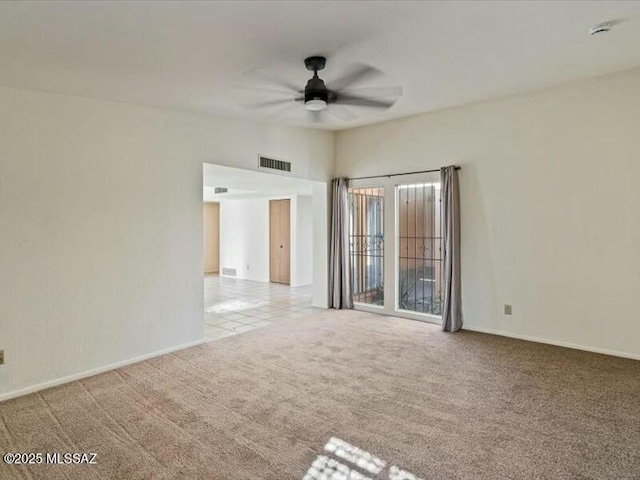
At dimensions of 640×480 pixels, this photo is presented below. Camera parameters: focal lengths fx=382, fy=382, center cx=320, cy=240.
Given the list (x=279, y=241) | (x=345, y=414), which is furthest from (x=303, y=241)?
(x=345, y=414)

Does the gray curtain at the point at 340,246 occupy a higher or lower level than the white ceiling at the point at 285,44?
lower

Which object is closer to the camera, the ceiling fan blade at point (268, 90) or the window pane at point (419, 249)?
the ceiling fan blade at point (268, 90)

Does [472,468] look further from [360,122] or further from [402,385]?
[360,122]

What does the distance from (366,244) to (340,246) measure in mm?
421

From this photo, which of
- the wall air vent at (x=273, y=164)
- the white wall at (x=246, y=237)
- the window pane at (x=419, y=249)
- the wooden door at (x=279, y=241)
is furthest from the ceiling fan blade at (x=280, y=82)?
the white wall at (x=246, y=237)

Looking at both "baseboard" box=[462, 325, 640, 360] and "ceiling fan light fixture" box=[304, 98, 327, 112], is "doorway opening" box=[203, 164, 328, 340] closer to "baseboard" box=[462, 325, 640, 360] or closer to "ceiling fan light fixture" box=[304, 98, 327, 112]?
"ceiling fan light fixture" box=[304, 98, 327, 112]

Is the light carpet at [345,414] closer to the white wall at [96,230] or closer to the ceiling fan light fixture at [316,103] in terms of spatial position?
the white wall at [96,230]

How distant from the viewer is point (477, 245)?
4.83 m

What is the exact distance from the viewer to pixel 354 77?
3.47 m

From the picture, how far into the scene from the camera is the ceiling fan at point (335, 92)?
2.95m

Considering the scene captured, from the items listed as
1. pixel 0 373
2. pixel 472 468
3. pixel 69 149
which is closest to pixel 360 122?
pixel 69 149

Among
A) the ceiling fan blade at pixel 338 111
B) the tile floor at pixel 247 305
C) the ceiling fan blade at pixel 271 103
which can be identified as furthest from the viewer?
the tile floor at pixel 247 305

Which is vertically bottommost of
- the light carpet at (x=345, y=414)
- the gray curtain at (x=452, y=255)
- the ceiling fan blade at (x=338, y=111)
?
the light carpet at (x=345, y=414)

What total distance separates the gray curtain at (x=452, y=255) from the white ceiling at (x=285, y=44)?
51.6 inches
